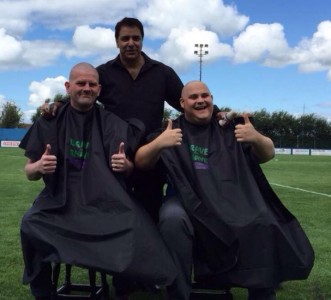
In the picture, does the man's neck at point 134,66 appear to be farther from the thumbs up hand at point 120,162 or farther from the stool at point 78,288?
the stool at point 78,288

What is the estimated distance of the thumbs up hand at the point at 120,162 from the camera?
11.3ft

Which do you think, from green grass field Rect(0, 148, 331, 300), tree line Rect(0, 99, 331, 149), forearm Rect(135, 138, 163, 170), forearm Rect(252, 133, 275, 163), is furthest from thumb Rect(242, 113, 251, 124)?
tree line Rect(0, 99, 331, 149)

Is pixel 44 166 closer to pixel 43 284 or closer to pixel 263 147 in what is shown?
pixel 43 284

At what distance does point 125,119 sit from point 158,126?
0.32 m

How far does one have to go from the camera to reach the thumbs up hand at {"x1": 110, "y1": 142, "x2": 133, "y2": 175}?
3447 millimetres

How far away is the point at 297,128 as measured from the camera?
64312 mm

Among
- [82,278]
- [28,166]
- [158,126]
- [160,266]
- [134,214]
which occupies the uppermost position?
[158,126]

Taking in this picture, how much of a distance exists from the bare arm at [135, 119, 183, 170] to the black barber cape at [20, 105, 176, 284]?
0.13 metres

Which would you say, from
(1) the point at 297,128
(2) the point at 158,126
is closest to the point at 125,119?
(2) the point at 158,126

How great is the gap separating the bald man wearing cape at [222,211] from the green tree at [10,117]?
8018 cm

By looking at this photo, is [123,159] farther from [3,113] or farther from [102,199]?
[3,113]

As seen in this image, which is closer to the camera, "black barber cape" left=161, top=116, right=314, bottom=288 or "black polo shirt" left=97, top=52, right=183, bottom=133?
"black barber cape" left=161, top=116, right=314, bottom=288

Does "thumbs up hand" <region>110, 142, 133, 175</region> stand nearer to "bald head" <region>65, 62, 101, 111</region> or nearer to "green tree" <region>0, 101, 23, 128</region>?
"bald head" <region>65, 62, 101, 111</region>

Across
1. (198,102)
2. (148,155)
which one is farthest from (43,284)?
(198,102)
